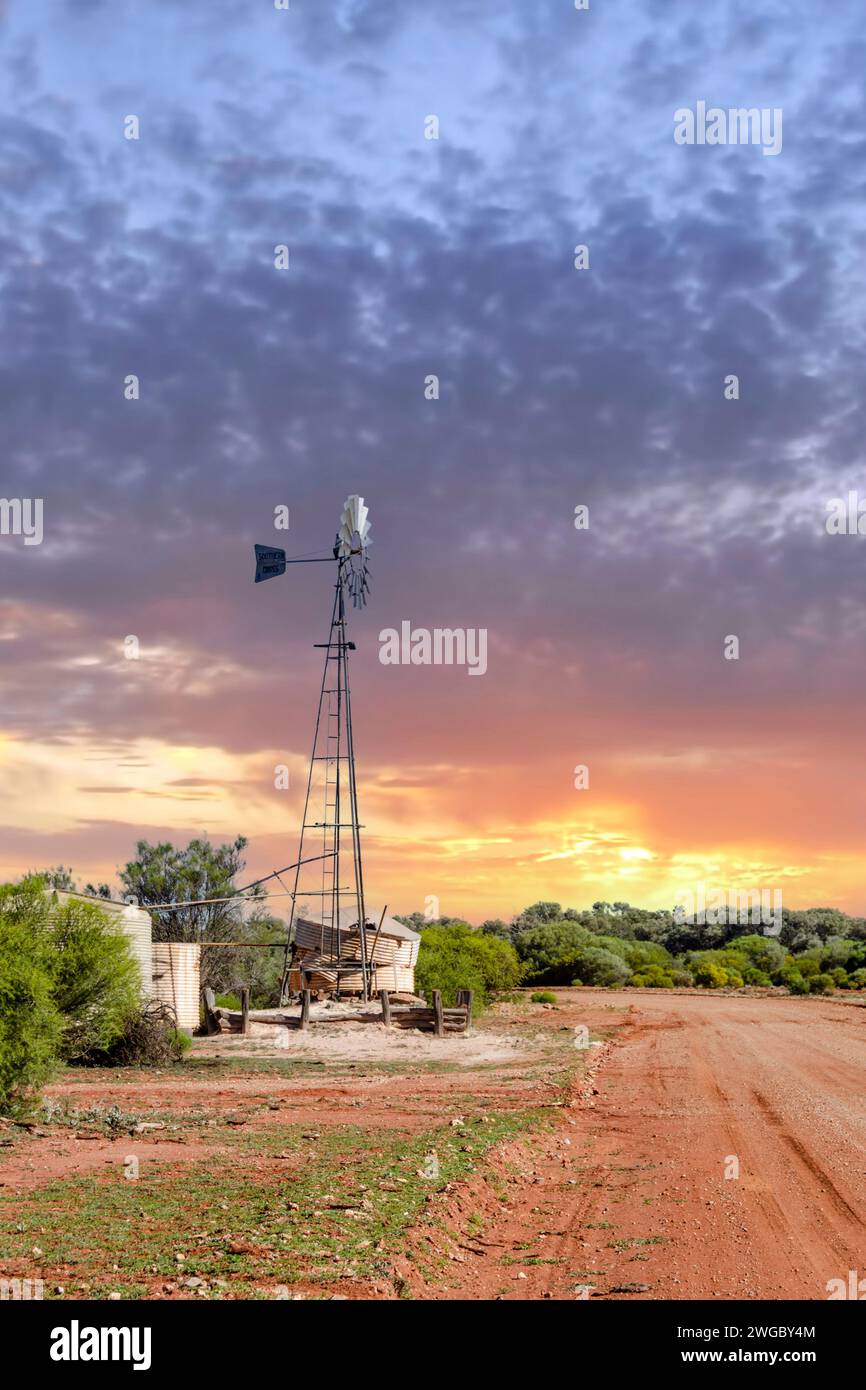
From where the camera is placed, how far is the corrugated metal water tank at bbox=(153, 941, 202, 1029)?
116 ft

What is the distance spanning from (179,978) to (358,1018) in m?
6.69

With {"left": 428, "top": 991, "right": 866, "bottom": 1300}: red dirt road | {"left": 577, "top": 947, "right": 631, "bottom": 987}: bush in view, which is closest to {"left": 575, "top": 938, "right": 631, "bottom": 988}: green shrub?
{"left": 577, "top": 947, "right": 631, "bottom": 987}: bush

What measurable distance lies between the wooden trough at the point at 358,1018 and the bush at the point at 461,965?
813 centimetres

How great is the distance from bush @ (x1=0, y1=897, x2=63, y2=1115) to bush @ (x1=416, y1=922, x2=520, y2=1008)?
26602mm

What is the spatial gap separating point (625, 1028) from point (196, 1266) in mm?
33094

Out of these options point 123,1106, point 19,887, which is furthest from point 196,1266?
point 19,887

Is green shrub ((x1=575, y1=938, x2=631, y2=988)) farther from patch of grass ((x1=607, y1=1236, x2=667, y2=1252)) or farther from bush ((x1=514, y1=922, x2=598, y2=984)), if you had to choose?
patch of grass ((x1=607, y1=1236, x2=667, y2=1252))

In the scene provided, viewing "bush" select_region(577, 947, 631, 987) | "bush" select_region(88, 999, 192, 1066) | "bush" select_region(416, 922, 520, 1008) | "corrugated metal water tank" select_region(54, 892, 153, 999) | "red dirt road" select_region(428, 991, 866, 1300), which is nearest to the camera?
"red dirt road" select_region(428, 991, 866, 1300)

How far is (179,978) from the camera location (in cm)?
3619

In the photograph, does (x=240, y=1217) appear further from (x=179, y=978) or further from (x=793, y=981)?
(x=793, y=981)

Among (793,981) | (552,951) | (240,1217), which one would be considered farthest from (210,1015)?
(552,951)

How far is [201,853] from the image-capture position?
166ft
